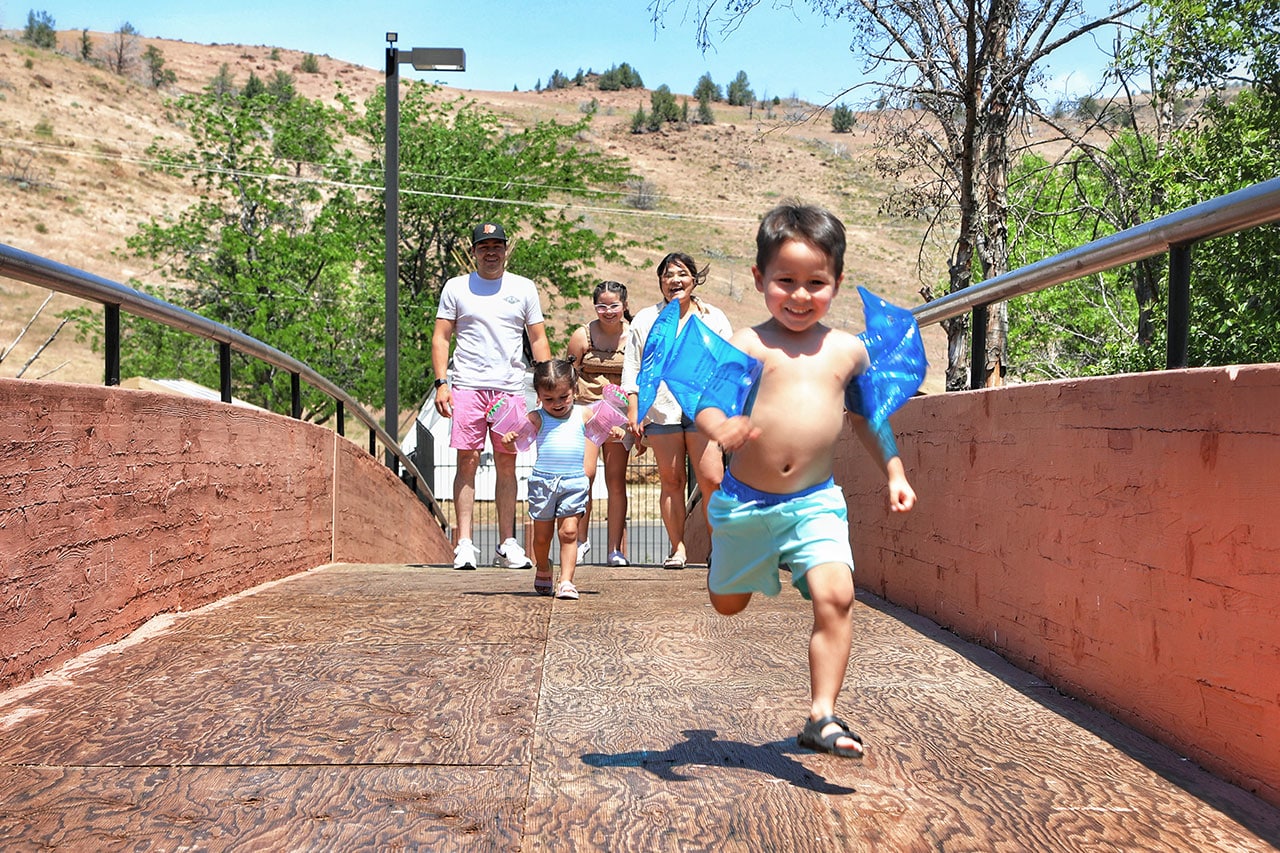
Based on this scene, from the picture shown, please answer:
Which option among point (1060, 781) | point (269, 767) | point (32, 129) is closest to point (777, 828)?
point (1060, 781)

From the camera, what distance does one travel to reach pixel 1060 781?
3.28 m

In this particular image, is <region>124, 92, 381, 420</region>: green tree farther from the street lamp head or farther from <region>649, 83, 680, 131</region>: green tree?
<region>649, 83, 680, 131</region>: green tree

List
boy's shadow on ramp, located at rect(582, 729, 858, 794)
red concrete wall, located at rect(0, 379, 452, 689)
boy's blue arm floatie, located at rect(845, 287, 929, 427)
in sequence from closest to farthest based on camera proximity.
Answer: boy's shadow on ramp, located at rect(582, 729, 858, 794), boy's blue arm floatie, located at rect(845, 287, 929, 427), red concrete wall, located at rect(0, 379, 452, 689)

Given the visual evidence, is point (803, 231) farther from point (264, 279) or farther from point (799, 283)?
point (264, 279)

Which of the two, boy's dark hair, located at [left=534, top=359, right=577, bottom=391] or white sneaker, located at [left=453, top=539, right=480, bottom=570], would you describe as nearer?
boy's dark hair, located at [left=534, top=359, right=577, bottom=391]

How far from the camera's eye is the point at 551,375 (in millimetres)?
6770

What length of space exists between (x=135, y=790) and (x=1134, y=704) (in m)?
2.79

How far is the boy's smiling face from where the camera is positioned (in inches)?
142

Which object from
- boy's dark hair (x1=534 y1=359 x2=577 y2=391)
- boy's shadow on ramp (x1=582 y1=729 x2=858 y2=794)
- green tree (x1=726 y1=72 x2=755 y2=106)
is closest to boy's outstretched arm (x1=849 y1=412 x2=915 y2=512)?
boy's shadow on ramp (x1=582 y1=729 x2=858 y2=794)

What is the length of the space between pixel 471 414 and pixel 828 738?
477 cm

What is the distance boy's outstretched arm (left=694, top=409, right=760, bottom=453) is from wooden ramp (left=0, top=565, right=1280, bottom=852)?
87 cm

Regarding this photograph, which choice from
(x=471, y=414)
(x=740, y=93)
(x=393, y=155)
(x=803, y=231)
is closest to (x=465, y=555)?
(x=471, y=414)

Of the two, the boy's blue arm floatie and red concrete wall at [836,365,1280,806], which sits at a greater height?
the boy's blue arm floatie

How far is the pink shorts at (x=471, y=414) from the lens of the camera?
7.75 meters
